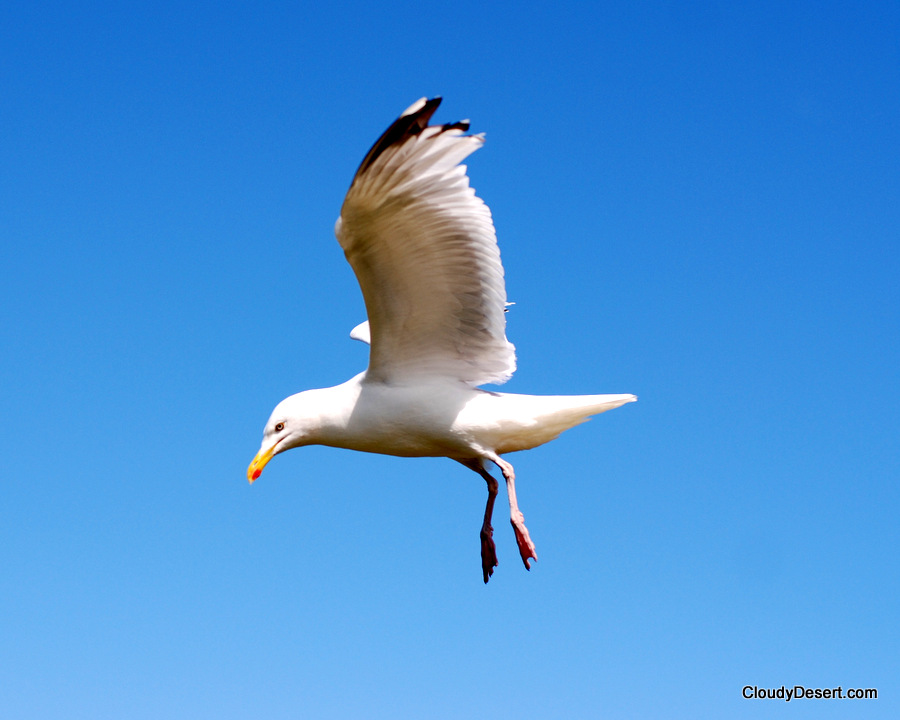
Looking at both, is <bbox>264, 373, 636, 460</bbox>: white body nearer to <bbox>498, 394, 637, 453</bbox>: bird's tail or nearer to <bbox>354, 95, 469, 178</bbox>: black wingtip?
<bbox>498, 394, 637, 453</bbox>: bird's tail

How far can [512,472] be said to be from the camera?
8.68 m

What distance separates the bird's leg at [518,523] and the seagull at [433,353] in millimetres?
11

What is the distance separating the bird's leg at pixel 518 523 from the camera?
27.9 ft

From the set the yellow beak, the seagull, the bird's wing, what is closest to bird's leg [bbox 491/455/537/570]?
the seagull

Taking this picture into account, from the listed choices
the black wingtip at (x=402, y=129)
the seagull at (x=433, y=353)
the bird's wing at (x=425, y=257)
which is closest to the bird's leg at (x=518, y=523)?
the seagull at (x=433, y=353)

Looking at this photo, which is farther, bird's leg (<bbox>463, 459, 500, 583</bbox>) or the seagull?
bird's leg (<bbox>463, 459, 500, 583</bbox>)

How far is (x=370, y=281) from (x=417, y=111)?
5.32 ft

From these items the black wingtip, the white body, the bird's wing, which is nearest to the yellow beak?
the white body

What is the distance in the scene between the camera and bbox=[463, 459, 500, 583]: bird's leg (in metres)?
9.14

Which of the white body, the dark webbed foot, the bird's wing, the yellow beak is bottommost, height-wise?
the dark webbed foot

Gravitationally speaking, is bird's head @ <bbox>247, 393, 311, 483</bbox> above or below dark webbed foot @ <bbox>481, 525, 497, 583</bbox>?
above

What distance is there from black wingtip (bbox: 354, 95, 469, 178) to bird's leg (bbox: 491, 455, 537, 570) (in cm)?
300

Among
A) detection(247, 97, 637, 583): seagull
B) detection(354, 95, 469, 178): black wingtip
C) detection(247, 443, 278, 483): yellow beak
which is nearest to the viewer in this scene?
detection(354, 95, 469, 178): black wingtip

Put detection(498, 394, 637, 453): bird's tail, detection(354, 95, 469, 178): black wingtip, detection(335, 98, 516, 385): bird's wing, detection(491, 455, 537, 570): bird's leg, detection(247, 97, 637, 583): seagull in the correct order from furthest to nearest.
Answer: detection(498, 394, 637, 453): bird's tail, detection(491, 455, 537, 570): bird's leg, detection(247, 97, 637, 583): seagull, detection(335, 98, 516, 385): bird's wing, detection(354, 95, 469, 178): black wingtip
